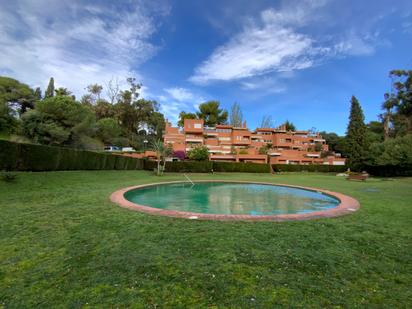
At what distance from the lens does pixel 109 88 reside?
57.1 m

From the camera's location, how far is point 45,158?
46.2 ft

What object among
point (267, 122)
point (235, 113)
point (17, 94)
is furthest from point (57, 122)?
point (267, 122)

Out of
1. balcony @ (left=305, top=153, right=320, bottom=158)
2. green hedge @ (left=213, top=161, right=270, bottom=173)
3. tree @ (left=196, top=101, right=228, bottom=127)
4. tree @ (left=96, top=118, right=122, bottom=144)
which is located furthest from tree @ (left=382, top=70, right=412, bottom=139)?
tree @ (left=96, top=118, right=122, bottom=144)

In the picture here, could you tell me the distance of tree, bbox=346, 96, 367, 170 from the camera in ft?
111

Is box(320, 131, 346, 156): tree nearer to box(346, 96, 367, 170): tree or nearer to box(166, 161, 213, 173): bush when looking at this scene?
box(346, 96, 367, 170): tree

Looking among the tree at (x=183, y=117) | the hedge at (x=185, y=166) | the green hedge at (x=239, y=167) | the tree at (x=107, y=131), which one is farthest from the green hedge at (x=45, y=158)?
the tree at (x=183, y=117)

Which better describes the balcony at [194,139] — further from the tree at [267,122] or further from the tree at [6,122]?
the tree at [267,122]

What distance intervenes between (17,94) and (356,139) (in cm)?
5788

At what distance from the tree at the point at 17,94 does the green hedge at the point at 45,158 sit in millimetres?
28478

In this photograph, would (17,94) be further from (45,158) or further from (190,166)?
(45,158)

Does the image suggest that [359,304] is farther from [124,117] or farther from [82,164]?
[124,117]

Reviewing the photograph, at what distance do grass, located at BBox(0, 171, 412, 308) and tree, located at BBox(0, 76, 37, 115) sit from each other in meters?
43.0

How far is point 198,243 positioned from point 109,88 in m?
62.1

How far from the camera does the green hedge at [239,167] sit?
112 ft
